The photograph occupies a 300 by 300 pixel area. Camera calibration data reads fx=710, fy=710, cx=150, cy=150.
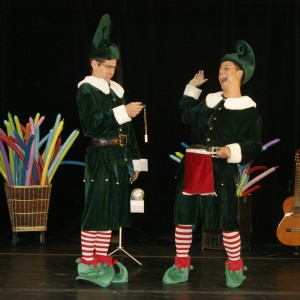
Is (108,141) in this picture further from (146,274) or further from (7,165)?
(7,165)

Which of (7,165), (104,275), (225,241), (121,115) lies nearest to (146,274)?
(104,275)

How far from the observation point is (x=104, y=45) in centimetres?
438

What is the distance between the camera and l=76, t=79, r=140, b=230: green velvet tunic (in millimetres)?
4297

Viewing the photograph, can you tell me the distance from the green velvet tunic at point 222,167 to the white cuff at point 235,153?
0.03 metres

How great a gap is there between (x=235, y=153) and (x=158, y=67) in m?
2.23

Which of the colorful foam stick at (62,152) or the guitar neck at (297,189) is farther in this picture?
the colorful foam stick at (62,152)

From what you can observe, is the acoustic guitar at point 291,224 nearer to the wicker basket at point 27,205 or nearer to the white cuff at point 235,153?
the white cuff at point 235,153

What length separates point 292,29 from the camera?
6285 millimetres

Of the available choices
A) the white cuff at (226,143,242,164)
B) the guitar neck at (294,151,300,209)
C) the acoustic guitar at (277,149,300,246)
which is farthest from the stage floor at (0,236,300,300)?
the white cuff at (226,143,242,164)

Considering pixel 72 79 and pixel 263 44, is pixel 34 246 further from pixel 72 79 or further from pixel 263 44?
pixel 263 44

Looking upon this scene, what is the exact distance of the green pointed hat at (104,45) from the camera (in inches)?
172

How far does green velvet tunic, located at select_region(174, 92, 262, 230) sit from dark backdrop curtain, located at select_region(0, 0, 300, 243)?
6.37 ft

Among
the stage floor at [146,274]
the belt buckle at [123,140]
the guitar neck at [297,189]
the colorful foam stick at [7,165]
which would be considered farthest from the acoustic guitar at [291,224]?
the colorful foam stick at [7,165]

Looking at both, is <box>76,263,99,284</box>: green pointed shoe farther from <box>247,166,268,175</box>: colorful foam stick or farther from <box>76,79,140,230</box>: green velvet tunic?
<box>247,166,268,175</box>: colorful foam stick
